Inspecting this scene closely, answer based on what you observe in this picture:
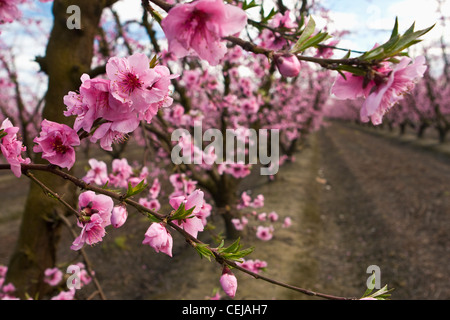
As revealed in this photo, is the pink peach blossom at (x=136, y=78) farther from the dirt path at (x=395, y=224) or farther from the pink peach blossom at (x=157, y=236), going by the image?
the dirt path at (x=395, y=224)

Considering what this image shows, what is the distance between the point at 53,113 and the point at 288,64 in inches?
85.7

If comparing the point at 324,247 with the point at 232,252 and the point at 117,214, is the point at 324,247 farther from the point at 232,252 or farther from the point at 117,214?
the point at 117,214

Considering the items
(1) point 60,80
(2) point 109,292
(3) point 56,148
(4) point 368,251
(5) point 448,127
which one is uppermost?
(1) point 60,80

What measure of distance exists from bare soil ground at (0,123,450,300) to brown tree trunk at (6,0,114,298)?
5.38 feet

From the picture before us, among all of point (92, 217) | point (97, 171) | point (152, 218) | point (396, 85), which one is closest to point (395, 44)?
point (396, 85)

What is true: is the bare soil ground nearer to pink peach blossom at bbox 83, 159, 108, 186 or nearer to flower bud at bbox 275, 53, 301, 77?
pink peach blossom at bbox 83, 159, 108, 186

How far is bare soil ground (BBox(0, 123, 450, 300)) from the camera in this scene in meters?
4.95

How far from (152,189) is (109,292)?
3023mm

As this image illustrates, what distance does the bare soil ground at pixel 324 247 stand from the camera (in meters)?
4.95

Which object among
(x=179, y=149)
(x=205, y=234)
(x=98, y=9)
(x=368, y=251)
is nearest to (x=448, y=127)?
(x=368, y=251)

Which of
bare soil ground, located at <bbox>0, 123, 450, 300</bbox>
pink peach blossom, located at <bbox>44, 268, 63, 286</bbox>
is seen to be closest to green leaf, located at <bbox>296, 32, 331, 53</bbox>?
pink peach blossom, located at <bbox>44, 268, 63, 286</bbox>

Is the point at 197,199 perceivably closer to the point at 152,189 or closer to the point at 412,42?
the point at 412,42

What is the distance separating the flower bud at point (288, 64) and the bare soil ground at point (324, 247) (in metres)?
4.02

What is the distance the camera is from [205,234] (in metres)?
7.12
